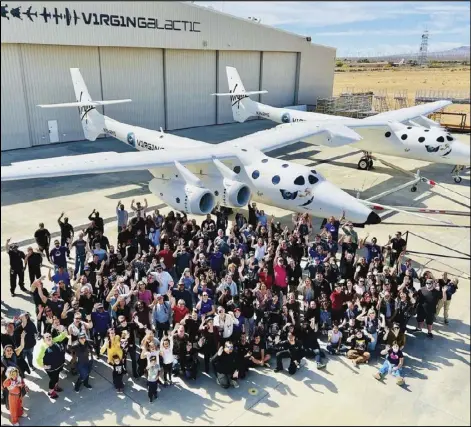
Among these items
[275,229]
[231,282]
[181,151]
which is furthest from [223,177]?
[231,282]

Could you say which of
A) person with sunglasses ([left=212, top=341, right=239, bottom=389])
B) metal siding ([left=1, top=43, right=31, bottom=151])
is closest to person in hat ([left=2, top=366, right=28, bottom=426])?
person with sunglasses ([left=212, top=341, right=239, bottom=389])

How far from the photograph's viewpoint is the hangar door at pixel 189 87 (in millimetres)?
36656

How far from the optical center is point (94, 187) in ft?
73.5

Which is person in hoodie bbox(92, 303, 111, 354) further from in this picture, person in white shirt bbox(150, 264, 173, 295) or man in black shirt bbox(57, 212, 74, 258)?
man in black shirt bbox(57, 212, 74, 258)

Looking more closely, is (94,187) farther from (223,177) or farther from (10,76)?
(10,76)

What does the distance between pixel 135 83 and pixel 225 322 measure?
28.9 meters

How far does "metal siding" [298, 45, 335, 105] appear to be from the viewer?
48.6 m

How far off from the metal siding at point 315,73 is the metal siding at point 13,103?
2923 cm

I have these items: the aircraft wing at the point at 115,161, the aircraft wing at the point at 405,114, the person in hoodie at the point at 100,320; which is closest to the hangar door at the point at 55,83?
the aircraft wing at the point at 115,161

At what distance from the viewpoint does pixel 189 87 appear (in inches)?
1506

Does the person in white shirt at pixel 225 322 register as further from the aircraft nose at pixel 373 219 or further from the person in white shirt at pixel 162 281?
the aircraft nose at pixel 373 219

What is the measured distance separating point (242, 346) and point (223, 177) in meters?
8.74

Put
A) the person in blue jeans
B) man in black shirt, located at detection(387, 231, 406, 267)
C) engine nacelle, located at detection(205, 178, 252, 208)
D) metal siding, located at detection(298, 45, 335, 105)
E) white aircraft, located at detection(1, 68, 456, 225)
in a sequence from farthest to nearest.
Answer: metal siding, located at detection(298, 45, 335, 105), engine nacelle, located at detection(205, 178, 252, 208), white aircraft, located at detection(1, 68, 456, 225), man in black shirt, located at detection(387, 231, 406, 267), the person in blue jeans

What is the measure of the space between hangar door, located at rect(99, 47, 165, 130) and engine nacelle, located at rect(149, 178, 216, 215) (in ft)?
62.2
